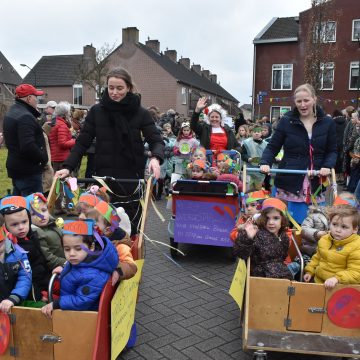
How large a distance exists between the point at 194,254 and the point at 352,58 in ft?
83.4

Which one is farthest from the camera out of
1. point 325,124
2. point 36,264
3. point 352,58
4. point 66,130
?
point 352,58

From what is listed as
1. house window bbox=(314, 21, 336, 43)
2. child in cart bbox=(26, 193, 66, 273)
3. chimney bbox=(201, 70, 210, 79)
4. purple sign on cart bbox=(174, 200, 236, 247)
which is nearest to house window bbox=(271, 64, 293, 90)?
house window bbox=(314, 21, 336, 43)

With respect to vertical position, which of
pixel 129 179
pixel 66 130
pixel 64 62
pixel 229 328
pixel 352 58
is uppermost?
pixel 64 62

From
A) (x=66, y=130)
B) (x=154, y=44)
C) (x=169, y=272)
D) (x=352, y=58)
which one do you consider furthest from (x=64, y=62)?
(x=169, y=272)

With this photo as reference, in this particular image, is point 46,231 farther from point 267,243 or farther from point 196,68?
point 196,68

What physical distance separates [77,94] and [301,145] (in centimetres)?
4344

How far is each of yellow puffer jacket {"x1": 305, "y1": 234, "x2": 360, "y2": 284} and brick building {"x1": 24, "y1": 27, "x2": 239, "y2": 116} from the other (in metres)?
35.2

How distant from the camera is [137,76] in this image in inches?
1586

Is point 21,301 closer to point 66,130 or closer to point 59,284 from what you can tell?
point 59,284

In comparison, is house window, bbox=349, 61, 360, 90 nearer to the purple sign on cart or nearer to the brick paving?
the brick paving

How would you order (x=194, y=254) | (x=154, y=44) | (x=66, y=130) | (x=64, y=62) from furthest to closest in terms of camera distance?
(x=64, y=62) → (x=154, y=44) → (x=66, y=130) → (x=194, y=254)

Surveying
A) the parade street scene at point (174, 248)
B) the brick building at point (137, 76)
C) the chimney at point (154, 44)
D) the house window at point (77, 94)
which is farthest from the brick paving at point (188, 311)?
the house window at point (77, 94)

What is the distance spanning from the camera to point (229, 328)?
3.84 meters

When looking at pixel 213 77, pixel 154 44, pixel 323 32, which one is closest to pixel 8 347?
pixel 323 32
